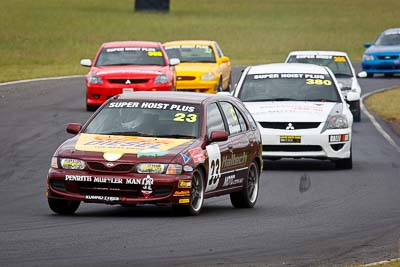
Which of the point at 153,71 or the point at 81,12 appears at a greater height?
the point at 153,71

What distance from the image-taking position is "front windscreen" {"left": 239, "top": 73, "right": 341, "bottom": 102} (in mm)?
21375

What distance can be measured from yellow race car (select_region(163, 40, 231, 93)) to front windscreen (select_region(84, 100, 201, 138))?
735 inches

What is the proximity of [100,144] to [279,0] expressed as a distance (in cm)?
7318

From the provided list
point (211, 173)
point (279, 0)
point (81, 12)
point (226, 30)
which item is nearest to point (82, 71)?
point (226, 30)

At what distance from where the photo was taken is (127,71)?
100 ft

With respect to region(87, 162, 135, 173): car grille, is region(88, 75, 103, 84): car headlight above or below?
below

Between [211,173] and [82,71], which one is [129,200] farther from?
[82,71]

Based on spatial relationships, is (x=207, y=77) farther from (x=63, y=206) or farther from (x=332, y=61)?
(x=63, y=206)

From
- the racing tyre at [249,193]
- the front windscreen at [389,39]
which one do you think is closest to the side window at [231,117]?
the racing tyre at [249,193]

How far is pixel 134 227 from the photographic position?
Result: 41.8 ft

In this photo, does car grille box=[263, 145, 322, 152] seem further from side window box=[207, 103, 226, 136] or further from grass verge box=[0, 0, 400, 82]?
grass verge box=[0, 0, 400, 82]

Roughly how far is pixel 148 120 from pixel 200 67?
19666 millimetres

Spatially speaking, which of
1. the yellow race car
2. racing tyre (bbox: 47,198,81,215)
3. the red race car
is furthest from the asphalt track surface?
the yellow race car

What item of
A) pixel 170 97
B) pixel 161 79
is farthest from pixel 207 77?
pixel 170 97
